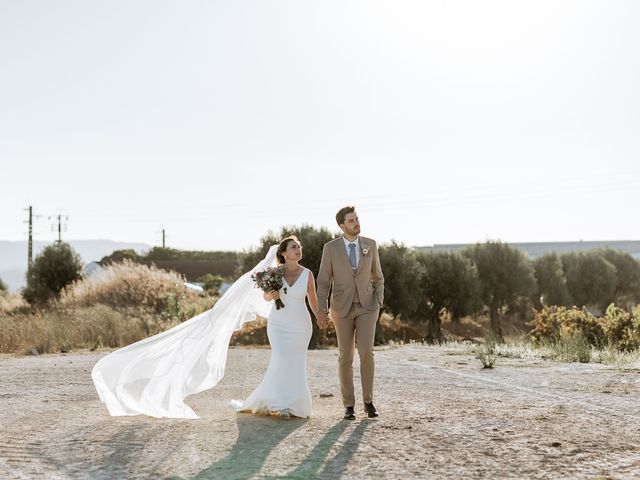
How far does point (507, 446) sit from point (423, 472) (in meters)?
1.29

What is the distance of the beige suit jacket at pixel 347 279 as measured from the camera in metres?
9.17

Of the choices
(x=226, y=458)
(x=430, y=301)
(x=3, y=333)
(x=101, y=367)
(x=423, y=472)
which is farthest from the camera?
(x=430, y=301)

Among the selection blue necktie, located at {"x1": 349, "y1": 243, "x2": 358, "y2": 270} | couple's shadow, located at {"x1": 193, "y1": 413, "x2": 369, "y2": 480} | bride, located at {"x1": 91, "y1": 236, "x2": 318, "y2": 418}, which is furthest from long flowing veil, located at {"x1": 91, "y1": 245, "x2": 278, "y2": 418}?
blue necktie, located at {"x1": 349, "y1": 243, "x2": 358, "y2": 270}

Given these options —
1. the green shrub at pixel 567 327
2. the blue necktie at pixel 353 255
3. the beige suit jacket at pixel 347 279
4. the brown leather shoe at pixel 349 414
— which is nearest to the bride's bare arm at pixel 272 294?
the beige suit jacket at pixel 347 279

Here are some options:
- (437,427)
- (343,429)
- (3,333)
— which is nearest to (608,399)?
(437,427)

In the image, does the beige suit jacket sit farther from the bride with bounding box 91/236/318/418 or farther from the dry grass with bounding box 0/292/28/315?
the dry grass with bounding box 0/292/28/315

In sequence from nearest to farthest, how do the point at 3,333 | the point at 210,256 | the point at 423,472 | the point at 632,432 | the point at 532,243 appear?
1. the point at 423,472
2. the point at 632,432
3. the point at 3,333
4. the point at 210,256
5. the point at 532,243

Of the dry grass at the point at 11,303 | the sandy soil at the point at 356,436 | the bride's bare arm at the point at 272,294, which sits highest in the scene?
the bride's bare arm at the point at 272,294

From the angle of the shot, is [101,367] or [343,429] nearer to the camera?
[343,429]

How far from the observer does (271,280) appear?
9594 mm

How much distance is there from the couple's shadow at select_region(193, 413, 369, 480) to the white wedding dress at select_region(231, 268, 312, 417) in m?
0.17

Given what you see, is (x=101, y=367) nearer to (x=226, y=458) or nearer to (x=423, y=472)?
(x=226, y=458)

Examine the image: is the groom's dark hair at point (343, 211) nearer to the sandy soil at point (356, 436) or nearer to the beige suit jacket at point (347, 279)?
the beige suit jacket at point (347, 279)

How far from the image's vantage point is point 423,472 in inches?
251
